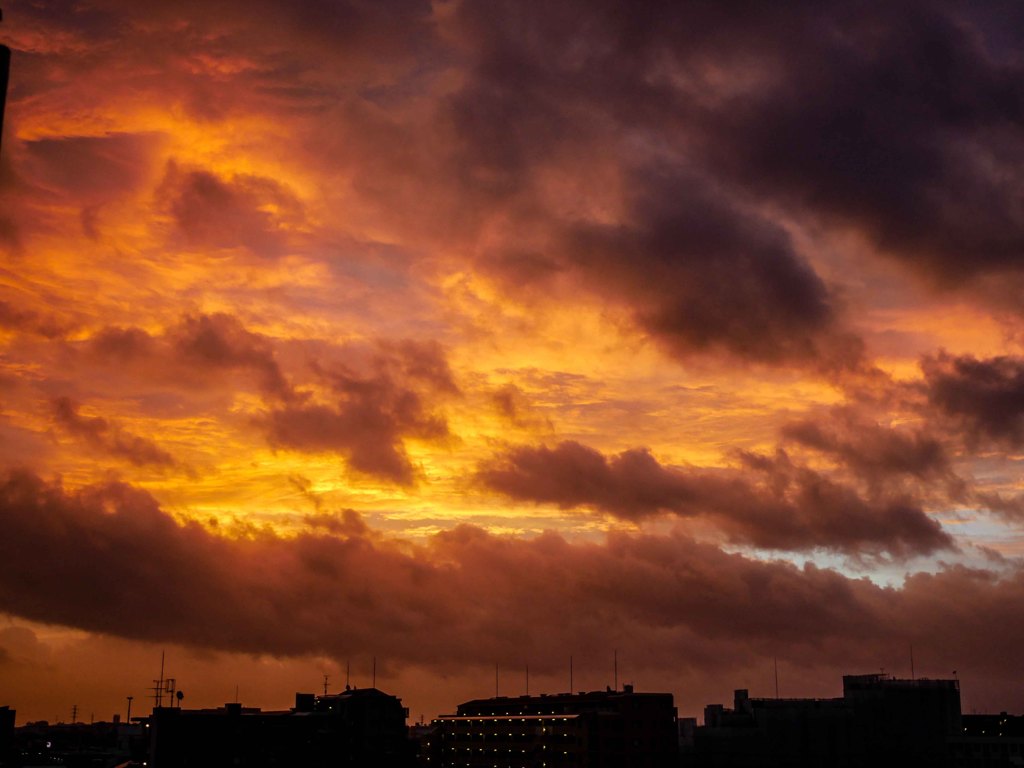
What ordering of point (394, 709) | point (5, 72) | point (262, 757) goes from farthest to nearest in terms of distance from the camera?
point (394, 709)
point (262, 757)
point (5, 72)

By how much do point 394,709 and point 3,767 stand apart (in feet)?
230

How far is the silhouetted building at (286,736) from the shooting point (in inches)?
7141

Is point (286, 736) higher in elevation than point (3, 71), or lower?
lower

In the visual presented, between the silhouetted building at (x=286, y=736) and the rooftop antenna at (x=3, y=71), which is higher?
the rooftop antenna at (x=3, y=71)

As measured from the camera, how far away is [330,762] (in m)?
190

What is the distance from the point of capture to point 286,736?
189125mm

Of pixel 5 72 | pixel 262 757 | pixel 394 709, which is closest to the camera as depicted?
pixel 5 72

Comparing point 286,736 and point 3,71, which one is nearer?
point 3,71

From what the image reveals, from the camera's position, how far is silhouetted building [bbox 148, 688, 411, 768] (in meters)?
181

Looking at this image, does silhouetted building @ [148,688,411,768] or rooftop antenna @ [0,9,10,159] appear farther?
silhouetted building @ [148,688,411,768]

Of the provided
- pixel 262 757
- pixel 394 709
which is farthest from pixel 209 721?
pixel 394 709

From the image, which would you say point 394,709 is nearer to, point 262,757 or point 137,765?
point 262,757

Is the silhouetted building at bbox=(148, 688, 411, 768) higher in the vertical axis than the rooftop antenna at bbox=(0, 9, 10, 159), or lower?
lower

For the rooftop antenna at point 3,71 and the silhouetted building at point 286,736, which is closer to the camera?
the rooftop antenna at point 3,71
